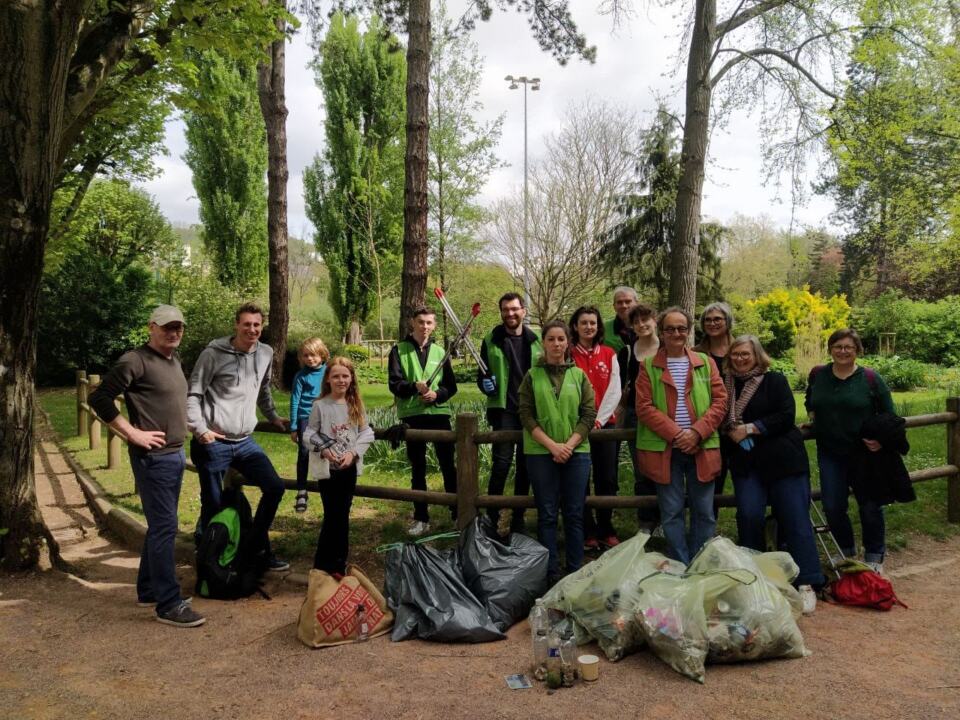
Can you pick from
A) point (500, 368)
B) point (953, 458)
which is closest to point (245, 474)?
point (500, 368)

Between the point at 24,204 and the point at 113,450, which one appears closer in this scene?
the point at 24,204

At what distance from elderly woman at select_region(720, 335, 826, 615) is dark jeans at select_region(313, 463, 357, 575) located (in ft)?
8.19

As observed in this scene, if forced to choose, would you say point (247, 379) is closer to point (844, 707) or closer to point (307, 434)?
point (307, 434)

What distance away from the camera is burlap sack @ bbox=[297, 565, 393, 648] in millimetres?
3730

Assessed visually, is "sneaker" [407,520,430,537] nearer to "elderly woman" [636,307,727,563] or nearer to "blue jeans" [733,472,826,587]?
"elderly woman" [636,307,727,563]

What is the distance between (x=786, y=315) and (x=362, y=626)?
2320cm

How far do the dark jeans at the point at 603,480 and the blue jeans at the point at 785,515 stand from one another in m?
0.90

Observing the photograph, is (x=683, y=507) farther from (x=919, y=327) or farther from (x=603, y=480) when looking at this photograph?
(x=919, y=327)

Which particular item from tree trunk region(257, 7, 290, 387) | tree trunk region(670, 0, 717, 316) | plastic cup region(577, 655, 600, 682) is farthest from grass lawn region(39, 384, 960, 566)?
tree trunk region(257, 7, 290, 387)

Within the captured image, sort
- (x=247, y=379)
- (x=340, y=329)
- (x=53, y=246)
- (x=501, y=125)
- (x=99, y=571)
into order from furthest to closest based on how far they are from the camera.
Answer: (x=340, y=329)
(x=501, y=125)
(x=53, y=246)
(x=99, y=571)
(x=247, y=379)

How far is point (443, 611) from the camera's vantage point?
12.5ft

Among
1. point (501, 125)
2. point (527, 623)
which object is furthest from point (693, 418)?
point (501, 125)

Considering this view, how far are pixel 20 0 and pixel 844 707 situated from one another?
6391 mm

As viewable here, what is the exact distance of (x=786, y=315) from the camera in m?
23.8
